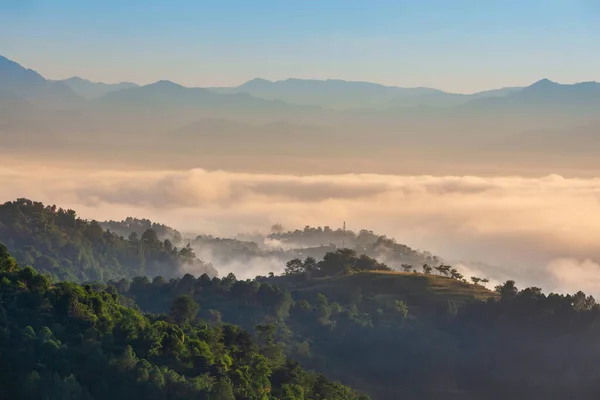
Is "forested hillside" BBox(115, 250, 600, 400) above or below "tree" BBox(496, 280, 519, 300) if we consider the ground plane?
below

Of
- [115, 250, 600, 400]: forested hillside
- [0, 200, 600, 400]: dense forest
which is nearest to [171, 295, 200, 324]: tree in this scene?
[0, 200, 600, 400]: dense forest

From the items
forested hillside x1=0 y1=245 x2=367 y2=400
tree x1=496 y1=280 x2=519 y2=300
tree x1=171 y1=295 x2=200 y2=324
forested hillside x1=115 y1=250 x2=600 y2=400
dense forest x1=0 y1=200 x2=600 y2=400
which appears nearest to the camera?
forested hillside x1=0 y1=245 x2=367 y2=400

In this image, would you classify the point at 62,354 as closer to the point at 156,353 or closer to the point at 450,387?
the point at 156,353

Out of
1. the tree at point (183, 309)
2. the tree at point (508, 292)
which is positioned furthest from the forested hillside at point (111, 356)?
the tree at point (508, 292)

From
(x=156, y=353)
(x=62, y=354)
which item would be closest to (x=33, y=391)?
(x=62, y=354)

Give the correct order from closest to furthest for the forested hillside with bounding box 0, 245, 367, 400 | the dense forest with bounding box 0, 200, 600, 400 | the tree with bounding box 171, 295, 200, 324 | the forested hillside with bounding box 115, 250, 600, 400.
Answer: the forested hillside with bounding box 0, 245, 367, 400
the dense forest with bounding box 0, 200, 600, 400
the tree with bounding box 171, 295, 200, 324
the forested hillside with bounding box 115, 250, 600, 400

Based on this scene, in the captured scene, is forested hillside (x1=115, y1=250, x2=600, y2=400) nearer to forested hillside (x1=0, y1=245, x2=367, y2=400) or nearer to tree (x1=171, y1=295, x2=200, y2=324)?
tree (x1=171, y1=295, x2=200, y2=324)

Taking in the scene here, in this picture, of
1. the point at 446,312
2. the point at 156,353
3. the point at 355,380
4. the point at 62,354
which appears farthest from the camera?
the point at 446,312

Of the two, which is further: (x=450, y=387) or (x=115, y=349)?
(x=450, y=387)

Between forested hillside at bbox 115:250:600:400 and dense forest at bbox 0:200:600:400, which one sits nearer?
dense forest at bbox 0:200:600:400
